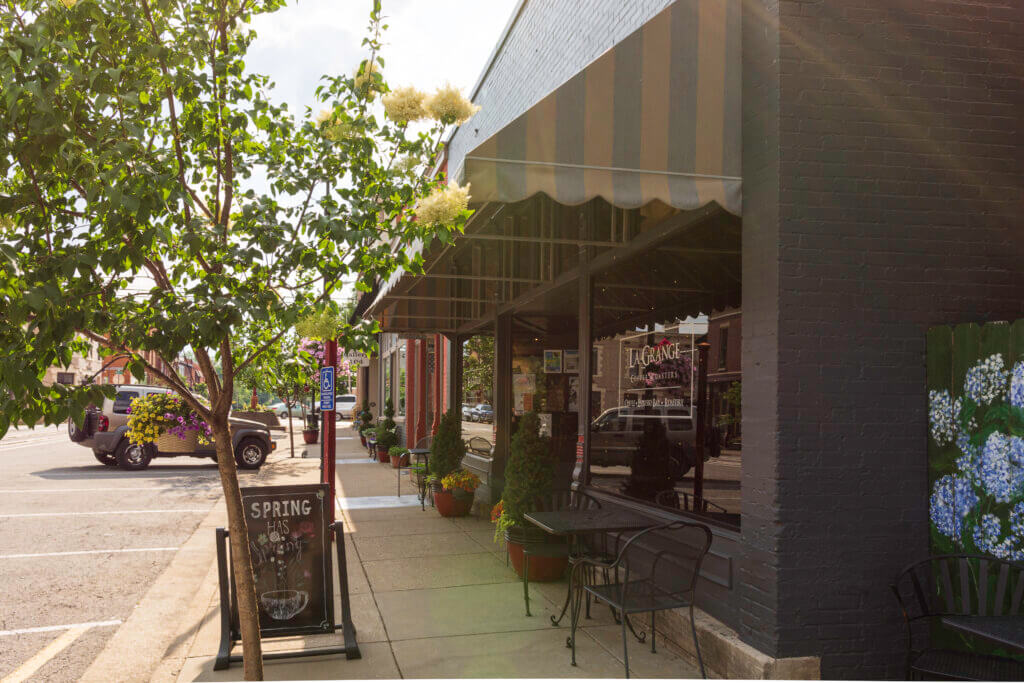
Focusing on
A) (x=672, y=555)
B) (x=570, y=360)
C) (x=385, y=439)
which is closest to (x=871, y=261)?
(x=672, y=555)

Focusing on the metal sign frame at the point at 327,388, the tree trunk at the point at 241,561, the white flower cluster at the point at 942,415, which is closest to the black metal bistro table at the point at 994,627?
the white flower cluster at the point at 942,415

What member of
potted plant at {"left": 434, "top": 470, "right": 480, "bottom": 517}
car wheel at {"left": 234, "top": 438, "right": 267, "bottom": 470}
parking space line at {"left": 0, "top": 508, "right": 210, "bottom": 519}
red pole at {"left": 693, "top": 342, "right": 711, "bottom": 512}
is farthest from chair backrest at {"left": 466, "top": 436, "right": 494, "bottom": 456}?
car wheel at {"left": 234, "top": 438, "right": 267, "bottom": 470}

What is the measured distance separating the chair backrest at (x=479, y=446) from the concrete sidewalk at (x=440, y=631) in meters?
3.18

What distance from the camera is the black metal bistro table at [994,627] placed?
11.8 ft

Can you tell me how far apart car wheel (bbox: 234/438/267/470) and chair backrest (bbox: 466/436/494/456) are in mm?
7547

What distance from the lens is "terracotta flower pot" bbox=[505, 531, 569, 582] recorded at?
7.31 m

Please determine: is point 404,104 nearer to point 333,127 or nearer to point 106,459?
point 333,127

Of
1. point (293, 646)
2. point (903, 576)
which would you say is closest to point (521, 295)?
point (293, 646)

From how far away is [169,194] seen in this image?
3.18 meters

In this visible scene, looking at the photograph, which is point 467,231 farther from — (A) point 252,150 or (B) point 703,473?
(A) point 252,150

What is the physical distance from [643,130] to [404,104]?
1.63 metres

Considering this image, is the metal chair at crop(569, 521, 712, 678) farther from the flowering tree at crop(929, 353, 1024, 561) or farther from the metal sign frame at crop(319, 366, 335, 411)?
the metal sign frame at crop(319, 366, 335, 411)

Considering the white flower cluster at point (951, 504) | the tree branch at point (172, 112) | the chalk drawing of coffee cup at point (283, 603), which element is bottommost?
the chalk drawing of coffee cup at point (283, 603)

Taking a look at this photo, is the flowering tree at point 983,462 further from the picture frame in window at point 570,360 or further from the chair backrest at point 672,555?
the picture frame in window at point 570,360
